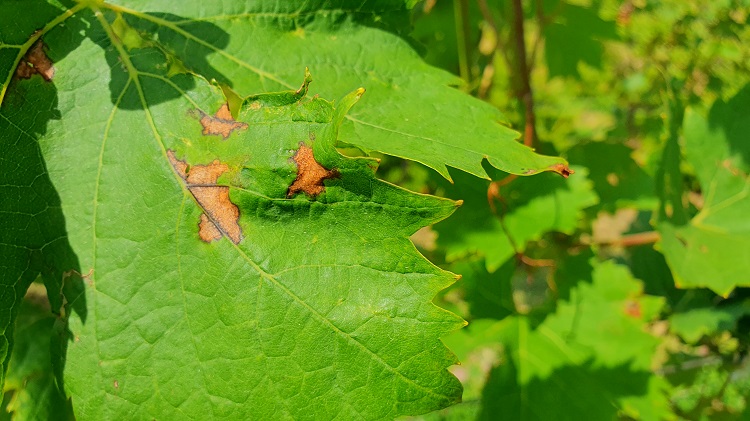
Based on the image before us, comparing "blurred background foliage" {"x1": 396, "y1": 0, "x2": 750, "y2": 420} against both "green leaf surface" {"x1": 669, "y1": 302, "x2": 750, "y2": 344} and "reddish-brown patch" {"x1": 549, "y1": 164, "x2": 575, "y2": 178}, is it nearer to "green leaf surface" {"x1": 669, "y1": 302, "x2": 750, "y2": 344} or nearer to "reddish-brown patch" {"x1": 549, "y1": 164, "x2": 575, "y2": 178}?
"green leaf surface" {"x1": 669, "y1": 302, "x2": 750, "y2": 344}

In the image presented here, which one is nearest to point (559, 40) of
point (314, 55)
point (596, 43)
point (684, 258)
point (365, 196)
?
point (596, 43)

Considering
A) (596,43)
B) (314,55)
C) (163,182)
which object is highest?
(314,55)

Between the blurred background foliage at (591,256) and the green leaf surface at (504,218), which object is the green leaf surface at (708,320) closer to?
the blurred background foliage at (591,256)

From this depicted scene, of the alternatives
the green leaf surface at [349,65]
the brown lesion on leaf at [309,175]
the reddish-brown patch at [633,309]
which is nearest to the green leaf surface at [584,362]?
the reddish-brown patch at [633,309]

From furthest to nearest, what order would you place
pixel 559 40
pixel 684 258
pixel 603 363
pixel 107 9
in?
pixel 559 40, pixel 603 363, pixel 684 258, pixel 107 9

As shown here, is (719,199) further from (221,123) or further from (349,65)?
(221,123)

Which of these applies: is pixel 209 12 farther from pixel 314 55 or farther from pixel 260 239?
pixel 260 239

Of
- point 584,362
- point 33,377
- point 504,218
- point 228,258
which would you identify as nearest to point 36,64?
point 228,258
